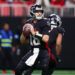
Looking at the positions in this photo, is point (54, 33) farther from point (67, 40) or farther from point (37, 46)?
point (67, 40)

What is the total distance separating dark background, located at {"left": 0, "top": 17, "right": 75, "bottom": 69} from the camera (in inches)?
595

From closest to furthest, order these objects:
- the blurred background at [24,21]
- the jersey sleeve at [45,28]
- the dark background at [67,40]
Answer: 1. the jersey sleeve at [45,28]
2. the blurred background at [24,21]
3. the dark background at [67,40]

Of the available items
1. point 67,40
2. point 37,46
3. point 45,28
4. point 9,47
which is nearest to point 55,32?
point 37,46

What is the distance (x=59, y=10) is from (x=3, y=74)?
3.99 m

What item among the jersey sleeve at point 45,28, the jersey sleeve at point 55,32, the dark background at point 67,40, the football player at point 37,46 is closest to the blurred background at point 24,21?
the dark background at point 67,40

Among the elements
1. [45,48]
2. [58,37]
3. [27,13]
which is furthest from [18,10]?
[45,48]

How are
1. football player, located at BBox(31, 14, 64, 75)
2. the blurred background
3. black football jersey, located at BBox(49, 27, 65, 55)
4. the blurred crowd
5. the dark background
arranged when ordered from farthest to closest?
the dark background, the blurred background, the blurred crowd, black football jersey, located at BBox(49, 27, 65, 55), football player, located at BBox(31, 14, 64, 75)

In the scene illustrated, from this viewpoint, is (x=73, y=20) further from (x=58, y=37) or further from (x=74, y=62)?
(x=58, y=37)

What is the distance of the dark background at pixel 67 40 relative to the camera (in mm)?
15117

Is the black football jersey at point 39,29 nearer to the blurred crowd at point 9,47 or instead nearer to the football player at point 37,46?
the football player at point 37,46

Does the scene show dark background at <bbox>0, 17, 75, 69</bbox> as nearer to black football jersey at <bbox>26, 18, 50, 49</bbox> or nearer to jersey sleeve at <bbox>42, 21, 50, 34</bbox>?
black football jersey at <bbox>26, 18, 50, 49</bbox>

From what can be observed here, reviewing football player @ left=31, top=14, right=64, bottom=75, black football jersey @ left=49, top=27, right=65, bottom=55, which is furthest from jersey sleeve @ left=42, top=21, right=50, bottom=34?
black football jersey @ left=49, top=27, right=65, bottom=55

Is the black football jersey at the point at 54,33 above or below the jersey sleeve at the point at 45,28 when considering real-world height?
below

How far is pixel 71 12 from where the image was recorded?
15406mm
